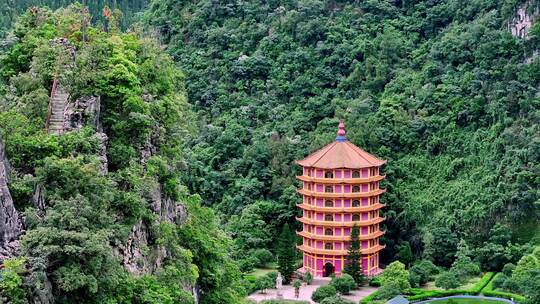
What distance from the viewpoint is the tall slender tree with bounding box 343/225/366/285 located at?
58625 millimetres

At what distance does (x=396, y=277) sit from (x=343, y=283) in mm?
2602

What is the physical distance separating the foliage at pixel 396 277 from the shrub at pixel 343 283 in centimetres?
148

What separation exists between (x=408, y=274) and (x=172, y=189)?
2210 centimetres

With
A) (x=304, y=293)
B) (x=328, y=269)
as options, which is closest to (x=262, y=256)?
(x=328, y=269)

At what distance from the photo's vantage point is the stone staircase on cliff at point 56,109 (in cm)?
3216

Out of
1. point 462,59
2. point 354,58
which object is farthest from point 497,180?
point 354,58

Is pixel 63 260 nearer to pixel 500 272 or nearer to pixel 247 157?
pixel 500 272

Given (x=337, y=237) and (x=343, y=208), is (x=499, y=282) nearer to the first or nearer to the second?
(x=337, y=237)

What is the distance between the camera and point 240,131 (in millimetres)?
72000

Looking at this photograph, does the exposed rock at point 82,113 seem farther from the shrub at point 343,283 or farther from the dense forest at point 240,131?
the shrub at point 343,283

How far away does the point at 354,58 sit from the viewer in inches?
2977

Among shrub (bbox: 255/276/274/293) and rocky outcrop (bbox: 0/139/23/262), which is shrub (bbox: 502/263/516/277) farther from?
rocky outcrop (bbox: 0/139/23/262)

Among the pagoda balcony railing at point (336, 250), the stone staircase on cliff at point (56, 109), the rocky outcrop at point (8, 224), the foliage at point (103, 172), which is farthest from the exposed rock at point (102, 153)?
the pagoda balcony railing at point (336, 250)

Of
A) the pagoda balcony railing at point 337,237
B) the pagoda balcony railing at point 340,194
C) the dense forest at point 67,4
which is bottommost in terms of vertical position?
the pagoda balcony railing at point 337,237
